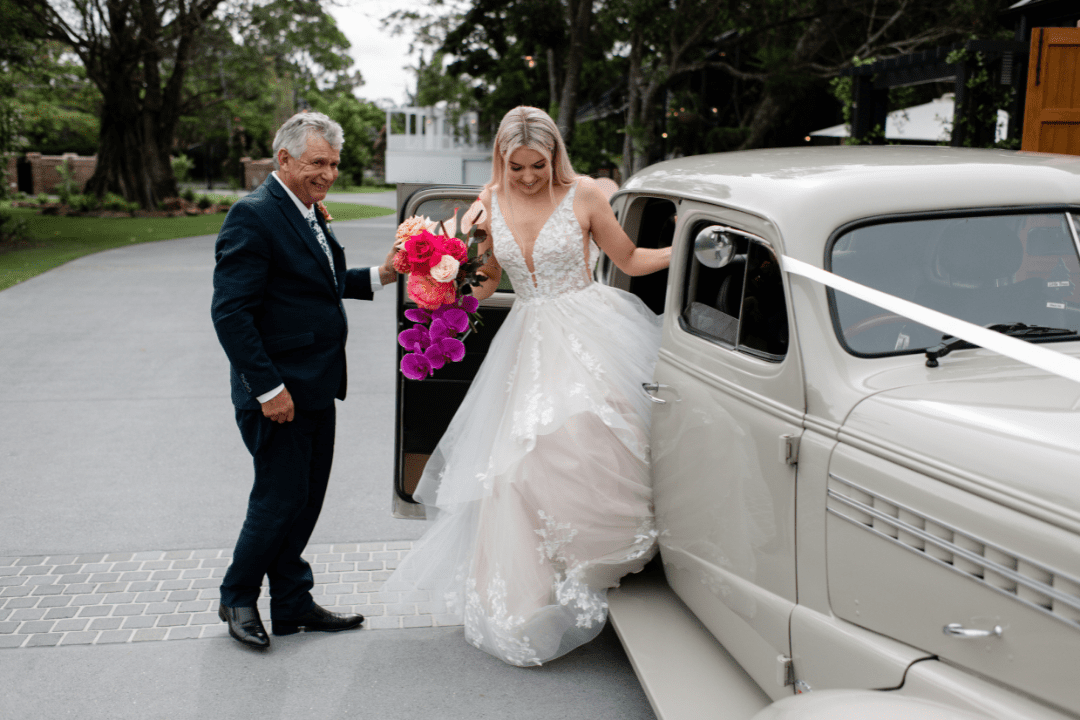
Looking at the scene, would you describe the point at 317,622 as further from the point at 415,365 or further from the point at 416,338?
the point at 416,338

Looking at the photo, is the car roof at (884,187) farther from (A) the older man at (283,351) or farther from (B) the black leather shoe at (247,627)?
(B) the black leather shoe at (247,627)

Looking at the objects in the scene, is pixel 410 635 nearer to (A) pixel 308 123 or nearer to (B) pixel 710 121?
(A) pixel 308 123

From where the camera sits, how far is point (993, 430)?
6.38 ft

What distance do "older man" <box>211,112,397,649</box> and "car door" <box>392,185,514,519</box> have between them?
457 mm

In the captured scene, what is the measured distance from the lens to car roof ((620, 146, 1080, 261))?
2.58m

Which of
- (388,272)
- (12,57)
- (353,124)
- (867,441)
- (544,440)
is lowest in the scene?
(544,440)

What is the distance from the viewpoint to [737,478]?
276 cm

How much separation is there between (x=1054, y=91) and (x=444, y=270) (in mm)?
5574

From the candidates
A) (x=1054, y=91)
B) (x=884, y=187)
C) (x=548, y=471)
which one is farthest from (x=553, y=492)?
(x=1054, y=91)

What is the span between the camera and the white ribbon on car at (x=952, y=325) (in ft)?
6.46

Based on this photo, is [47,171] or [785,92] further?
[47,171]

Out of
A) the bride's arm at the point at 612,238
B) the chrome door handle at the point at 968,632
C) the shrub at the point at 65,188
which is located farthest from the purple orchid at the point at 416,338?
the shrub at the point at 65,188

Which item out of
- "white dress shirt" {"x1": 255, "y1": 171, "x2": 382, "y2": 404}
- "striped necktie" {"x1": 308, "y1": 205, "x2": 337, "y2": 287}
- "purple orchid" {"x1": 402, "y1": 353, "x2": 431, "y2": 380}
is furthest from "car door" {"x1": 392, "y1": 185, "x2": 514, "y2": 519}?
"white dress shirt" {"x1": 255, "y1": 171, "x2": 382, "y2": 404}

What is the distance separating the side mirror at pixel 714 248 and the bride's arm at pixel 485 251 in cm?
122
